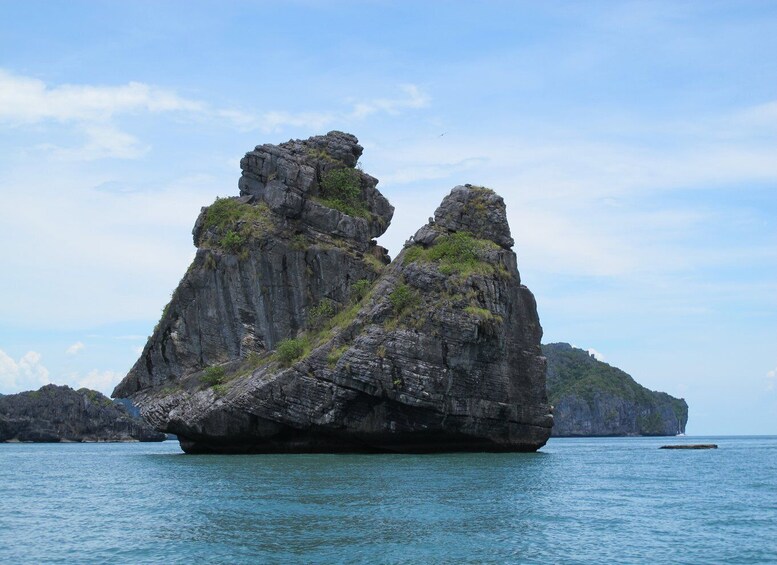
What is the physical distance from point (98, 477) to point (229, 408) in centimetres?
1224

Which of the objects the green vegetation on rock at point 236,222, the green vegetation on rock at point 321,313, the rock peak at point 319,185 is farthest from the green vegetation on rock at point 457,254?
the green vegetation on rock at point 236,222

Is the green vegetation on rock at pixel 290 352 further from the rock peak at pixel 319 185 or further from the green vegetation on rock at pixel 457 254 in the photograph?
the rock peak at pixel 319 185

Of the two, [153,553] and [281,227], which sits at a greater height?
[281,227]

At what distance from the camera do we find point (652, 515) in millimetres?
35219

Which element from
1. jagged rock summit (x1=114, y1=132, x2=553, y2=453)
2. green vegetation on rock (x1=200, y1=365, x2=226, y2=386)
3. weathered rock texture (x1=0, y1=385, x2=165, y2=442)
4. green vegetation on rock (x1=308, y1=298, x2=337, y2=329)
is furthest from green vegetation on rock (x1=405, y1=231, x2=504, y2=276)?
weathered rock texture (x1=0, y1=385, x2=165, y2=442)

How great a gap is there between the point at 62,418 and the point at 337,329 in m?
104

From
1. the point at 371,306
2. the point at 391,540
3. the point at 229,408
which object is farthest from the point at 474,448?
the point at 391,540

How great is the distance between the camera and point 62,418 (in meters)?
154

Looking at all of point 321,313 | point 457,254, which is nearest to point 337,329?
point 321,313

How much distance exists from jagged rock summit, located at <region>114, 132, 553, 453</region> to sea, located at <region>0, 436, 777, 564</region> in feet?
24.0

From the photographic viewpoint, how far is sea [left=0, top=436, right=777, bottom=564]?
26.8 meters

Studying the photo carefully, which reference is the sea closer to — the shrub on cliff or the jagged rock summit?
the jagged rock summit

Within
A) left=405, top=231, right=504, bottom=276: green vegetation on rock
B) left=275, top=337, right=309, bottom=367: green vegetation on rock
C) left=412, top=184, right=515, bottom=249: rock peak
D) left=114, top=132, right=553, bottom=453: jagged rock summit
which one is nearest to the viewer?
left=114, top=132, right=553, bottom=453: jagged rock summit

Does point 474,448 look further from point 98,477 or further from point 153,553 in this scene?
point 153,553
